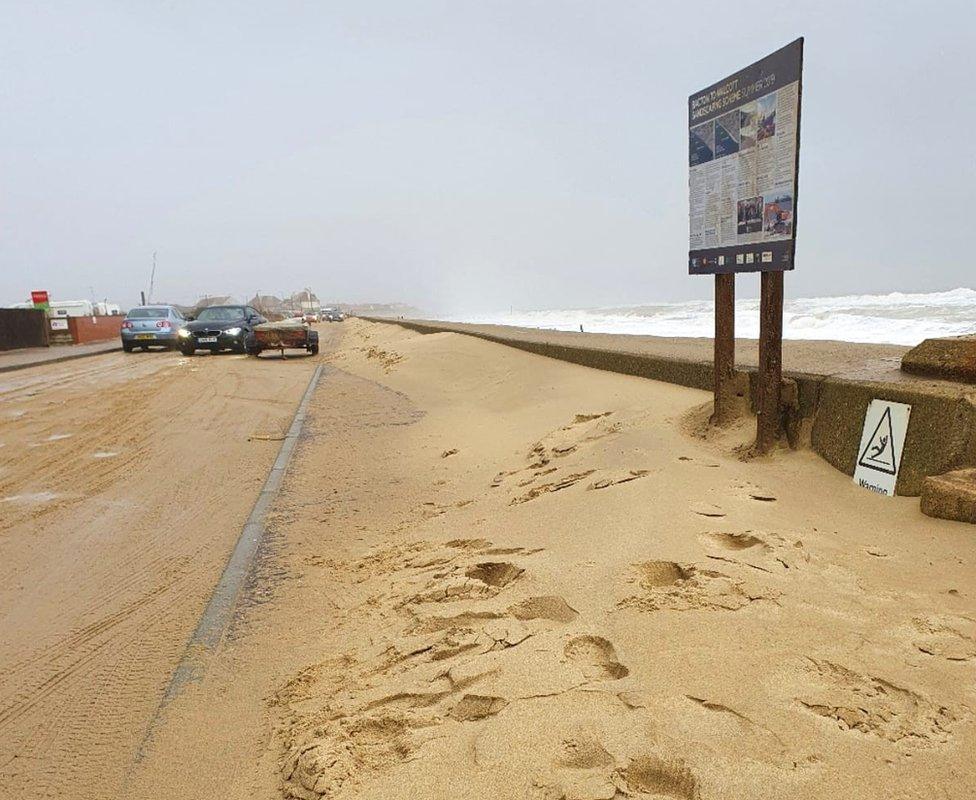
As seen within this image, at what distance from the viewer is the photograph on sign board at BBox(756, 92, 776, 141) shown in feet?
13.5

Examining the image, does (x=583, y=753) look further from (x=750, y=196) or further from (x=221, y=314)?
(x=221, y=314)

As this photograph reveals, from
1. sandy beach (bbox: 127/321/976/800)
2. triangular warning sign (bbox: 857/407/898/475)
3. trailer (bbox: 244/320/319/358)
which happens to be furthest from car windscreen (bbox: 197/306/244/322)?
triangular warning sign (bbox: 857/407/898/475)

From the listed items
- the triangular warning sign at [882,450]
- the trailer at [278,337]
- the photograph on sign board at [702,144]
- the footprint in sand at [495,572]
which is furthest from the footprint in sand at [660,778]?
the trailer at [278,337]

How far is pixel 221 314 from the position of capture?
69.0 ft

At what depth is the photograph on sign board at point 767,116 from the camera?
4.10m

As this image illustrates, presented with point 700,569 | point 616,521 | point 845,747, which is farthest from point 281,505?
point 845,747

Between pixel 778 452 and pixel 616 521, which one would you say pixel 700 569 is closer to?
pixel 616 521

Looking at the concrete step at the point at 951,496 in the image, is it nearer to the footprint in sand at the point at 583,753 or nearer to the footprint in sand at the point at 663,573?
the footprint in sand at the point at 663,573

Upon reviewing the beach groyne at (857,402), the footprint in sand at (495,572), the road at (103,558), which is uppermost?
the beach groyne at (857,402)

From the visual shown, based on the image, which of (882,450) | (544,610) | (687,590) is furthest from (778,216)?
(544,610)

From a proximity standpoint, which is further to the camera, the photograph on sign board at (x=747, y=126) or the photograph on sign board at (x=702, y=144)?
the photograph on sign board at (x=702, y=144)

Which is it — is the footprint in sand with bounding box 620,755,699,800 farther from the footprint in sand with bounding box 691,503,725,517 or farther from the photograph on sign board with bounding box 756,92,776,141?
the photograph on sign board with bounding box 756,92,776,141

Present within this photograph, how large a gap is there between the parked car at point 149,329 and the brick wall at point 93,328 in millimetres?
6793

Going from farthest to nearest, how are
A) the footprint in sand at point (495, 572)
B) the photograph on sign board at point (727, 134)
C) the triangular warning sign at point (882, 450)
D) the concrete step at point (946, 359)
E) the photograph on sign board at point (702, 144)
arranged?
the photograph on sign board at point (702, 144) → the photograph on sign board at point (727, 134) → the concrete step at point (946, 359) → the triangular warning sign at point (882, 450) → the footprint in sand at point (495, 572)
